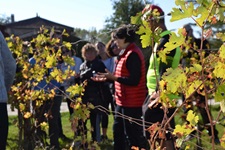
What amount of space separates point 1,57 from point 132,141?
5.83 ft

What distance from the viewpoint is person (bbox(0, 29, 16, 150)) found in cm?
312

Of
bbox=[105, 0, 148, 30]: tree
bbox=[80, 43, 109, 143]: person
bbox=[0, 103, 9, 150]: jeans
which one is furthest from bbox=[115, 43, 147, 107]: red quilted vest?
bbox=[105, 0, 148, 30]: tree

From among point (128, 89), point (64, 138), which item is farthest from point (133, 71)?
point (64, 138)

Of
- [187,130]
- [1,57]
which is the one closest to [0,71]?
[1,57]

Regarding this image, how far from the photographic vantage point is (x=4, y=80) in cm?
332

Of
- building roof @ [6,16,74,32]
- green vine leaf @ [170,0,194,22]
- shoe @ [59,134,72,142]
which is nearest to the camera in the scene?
green vine leaf @ [170,0,194,22]

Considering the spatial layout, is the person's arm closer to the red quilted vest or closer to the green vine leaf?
the red quilted vest

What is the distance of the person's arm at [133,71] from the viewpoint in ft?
14.0

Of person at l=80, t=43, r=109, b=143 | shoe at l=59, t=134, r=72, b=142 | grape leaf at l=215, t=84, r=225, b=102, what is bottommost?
shoe at l=59, t=134, r=72, b=142

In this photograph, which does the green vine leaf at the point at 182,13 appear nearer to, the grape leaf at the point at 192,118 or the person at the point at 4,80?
the grape leaf at the point at 192,118

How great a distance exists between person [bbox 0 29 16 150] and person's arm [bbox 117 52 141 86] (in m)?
1.23

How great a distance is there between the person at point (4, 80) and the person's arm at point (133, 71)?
1227mm

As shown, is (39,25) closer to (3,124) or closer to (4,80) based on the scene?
(4,80)

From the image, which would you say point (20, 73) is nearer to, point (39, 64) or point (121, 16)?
point (39, 64)
